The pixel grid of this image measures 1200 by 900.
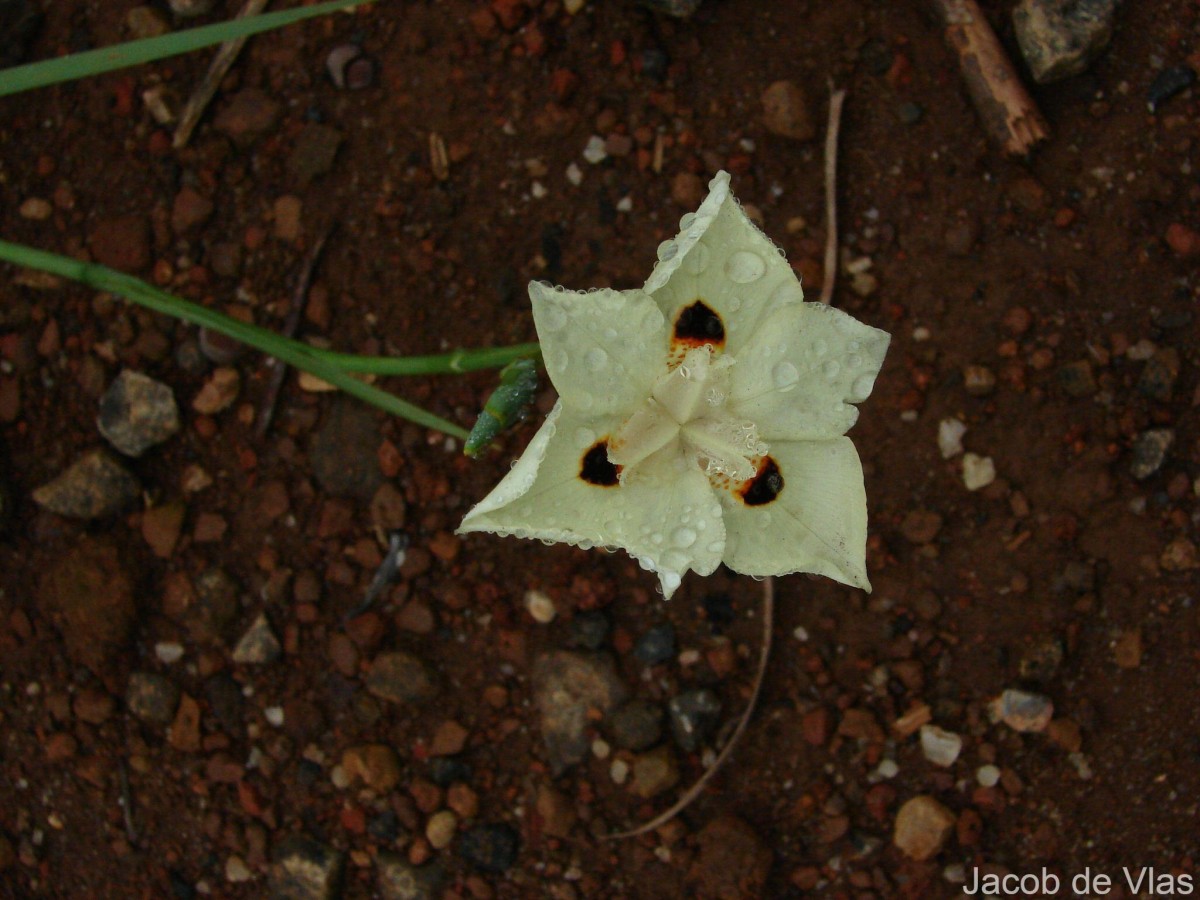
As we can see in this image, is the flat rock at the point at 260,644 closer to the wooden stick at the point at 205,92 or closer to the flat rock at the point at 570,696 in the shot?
the flat rock at the point at 570,696

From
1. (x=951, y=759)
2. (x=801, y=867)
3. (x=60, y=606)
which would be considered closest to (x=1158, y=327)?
(x=951, y=759)

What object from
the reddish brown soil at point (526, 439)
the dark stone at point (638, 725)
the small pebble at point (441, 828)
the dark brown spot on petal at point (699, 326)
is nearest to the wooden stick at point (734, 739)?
the reddish brown soil at point (526, 439)

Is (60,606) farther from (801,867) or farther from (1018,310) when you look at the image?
(1018,310)

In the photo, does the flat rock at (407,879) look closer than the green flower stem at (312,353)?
No

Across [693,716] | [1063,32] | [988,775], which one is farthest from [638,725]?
[1063,32]

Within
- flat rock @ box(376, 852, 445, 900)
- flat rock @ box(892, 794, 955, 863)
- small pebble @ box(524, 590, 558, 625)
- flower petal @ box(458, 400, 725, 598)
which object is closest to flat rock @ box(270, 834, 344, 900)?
flat rock @ box(376, 852, 445, 900)

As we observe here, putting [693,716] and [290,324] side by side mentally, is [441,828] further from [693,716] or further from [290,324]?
[290,324]

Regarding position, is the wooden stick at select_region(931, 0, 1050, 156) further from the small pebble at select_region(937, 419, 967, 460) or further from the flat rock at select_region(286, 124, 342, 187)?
the flat rock at select_region(286, 124, 342, 187)
